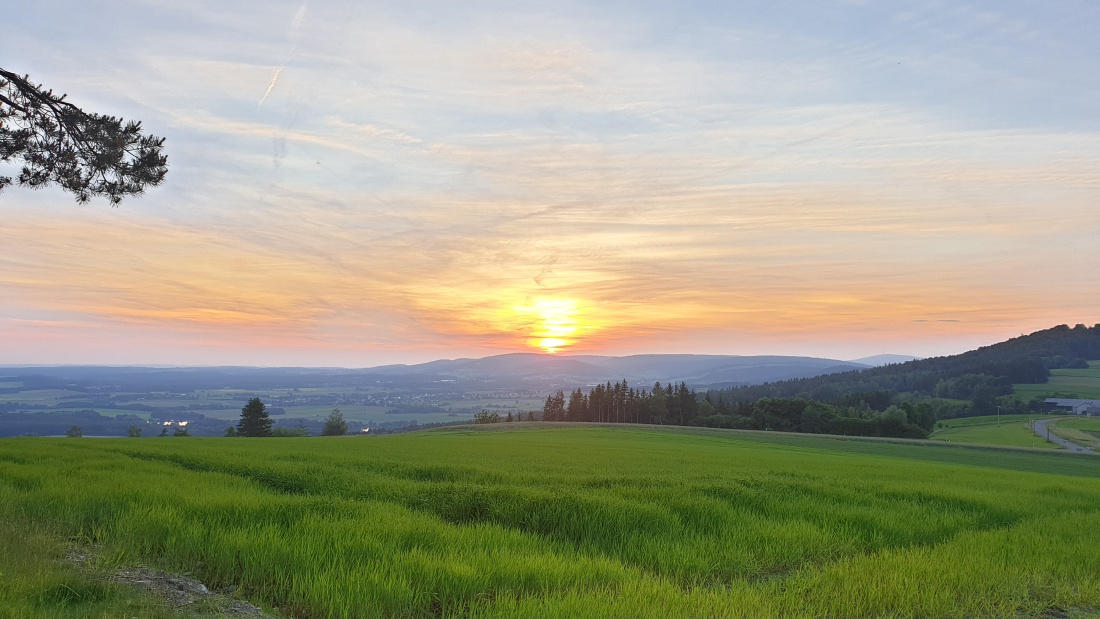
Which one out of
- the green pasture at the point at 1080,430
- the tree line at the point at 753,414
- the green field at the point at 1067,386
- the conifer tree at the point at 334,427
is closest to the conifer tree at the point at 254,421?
the conifer tree at the point at 334,427

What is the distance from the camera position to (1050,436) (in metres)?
95.6

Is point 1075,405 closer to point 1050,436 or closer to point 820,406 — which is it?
point 1050,436

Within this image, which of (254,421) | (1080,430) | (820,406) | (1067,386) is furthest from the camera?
(1067,386)

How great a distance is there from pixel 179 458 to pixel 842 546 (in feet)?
59.8

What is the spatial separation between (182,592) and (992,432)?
127 metres

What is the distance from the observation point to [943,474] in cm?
2150

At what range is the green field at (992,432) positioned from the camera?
8375cm

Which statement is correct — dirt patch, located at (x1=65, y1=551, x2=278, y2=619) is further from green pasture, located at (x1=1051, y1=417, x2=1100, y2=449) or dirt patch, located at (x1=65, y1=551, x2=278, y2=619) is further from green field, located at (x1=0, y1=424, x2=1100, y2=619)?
green pasture, located at (x1=1051, y1=417, x2=1100, y2=449)

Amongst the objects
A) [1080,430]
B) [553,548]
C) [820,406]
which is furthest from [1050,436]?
[553,548]

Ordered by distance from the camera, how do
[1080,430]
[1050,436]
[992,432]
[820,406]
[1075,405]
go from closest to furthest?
[1050,436], [992,432], [1080,430], [820,406], [1075,405]

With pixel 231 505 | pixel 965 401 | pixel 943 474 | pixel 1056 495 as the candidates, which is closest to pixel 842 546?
pixel 231 505

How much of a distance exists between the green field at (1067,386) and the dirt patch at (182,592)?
192093mm

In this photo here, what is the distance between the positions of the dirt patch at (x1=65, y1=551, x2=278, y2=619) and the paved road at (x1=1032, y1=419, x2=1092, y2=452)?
3847 inches

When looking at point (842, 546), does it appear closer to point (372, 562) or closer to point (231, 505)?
point (372, 562)
